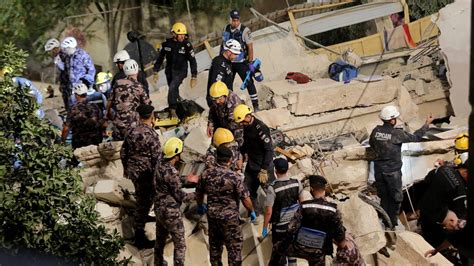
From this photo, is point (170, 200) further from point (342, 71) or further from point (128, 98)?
point (342, 71)

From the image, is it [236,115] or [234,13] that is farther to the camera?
[234,13]

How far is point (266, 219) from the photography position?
9750mm

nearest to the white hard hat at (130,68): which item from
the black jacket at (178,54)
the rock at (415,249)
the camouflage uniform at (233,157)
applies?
the camouflage uniform at (233,157)

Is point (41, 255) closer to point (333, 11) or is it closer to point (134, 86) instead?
point (134, 86)

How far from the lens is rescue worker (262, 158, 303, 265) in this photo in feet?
31.0

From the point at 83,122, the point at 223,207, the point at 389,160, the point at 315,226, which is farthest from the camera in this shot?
the point at 83,122

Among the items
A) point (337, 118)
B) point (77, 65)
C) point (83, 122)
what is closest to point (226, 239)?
point (83, 122)

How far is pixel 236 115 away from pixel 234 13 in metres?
3.08

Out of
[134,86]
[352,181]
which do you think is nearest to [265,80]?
[352,181]

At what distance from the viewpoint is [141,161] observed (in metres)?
10.3

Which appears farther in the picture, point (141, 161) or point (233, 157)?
point (141, 161)

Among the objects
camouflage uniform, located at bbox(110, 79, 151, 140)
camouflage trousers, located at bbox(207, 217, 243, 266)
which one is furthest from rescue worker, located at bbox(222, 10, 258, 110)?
camouflage trousers, located at bbox(207, 217, 243, 266)

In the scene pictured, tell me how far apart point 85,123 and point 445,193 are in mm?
5088

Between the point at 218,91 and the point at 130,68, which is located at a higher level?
the point at 130,68
